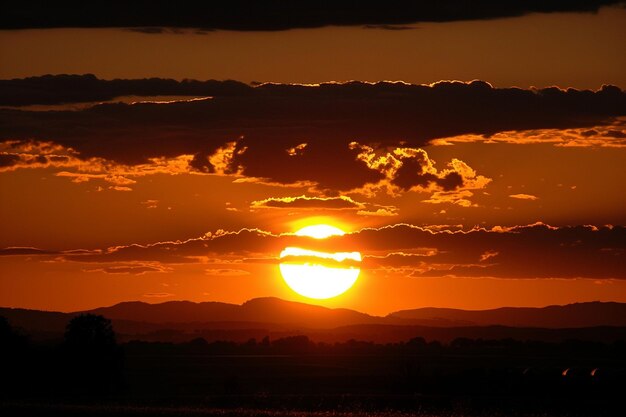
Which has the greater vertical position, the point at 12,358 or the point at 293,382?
the point at 12,358

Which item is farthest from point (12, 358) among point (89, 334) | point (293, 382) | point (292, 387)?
point (293, 382)

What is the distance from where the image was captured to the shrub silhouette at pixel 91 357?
322 feet

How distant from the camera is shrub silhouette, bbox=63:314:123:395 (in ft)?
→ 322

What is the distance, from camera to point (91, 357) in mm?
99625

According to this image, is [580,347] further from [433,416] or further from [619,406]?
[433,416]

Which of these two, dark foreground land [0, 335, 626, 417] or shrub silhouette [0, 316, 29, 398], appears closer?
dark foreground land [0, 335, 626, 417]

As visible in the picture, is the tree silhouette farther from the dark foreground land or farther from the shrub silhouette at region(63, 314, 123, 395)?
the dark foreground land

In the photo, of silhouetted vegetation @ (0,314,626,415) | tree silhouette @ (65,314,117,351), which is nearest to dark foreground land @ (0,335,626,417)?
silhouetted vegetation @ (0,314,626,415)

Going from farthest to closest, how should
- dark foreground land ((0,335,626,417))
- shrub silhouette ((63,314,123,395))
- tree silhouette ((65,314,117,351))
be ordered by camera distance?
tree silhouette ((65,314,117,351)) < shrub silhouette ((63,314,123,395)) < dark foreground land ((0,335,626,417))

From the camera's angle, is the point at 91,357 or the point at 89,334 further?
the point at 89,334

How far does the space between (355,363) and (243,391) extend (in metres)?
57.8

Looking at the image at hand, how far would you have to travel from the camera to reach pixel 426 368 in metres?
135

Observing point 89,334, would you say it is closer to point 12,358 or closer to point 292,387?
point 12,358

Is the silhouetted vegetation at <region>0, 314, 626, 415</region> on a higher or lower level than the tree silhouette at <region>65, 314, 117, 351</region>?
lower
